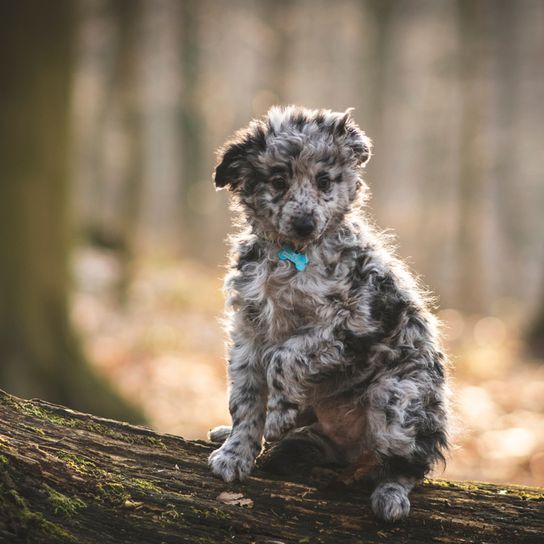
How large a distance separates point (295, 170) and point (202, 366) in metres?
8.31

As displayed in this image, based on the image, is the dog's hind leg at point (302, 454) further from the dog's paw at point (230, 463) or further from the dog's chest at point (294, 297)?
the dog's chest at point (294, 297)

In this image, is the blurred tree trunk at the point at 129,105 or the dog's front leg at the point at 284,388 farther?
the blurred tree trunk at the point at 129,105

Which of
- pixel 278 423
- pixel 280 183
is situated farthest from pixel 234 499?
pixel 280 183

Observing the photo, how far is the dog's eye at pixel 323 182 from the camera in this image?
433cm

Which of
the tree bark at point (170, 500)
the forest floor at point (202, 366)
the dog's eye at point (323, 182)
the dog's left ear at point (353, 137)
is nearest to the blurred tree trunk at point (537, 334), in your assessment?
the forest floor at point (202, 366)

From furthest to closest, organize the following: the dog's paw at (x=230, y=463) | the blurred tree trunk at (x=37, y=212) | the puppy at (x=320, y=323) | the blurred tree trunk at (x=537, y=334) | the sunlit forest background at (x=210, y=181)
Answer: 1. the blurred tree trunk at (x=537, y=334)
2. the sunlit forest background at (x=210, y=181)
3. the blurred tree trunk at (x=37, y=212)
4. the puppy at (x=320, y=323)
5. the dog's paw at (x=230, y=463)

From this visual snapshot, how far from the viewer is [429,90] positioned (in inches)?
1142

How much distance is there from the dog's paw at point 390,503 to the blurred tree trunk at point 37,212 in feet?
17.5

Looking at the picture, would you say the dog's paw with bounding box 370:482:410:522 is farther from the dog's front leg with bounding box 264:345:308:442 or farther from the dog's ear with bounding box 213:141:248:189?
the dog's ear with bounding box 213:141:248:189

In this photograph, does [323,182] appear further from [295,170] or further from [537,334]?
[537,334]

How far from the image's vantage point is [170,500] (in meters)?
3.87

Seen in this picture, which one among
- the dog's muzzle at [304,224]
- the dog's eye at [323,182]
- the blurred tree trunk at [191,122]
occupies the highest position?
the blurred tree trunk at [191,122]

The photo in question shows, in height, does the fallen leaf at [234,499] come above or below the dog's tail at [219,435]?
below

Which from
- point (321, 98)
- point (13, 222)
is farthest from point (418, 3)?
point (13, 222)
